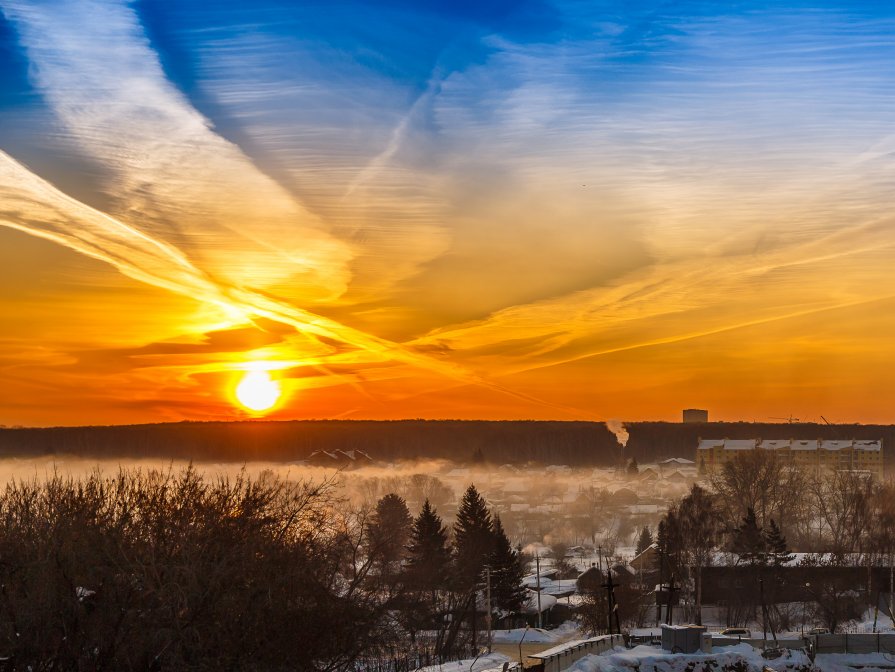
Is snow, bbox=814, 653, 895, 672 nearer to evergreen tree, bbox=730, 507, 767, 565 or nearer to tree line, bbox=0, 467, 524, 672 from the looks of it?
tree line, bbox=0, 467, 524, 672

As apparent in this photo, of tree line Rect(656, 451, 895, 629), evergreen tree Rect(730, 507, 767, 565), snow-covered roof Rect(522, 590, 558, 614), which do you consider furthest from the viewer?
snow-covered roof Rect(522, 590, 558, 614)

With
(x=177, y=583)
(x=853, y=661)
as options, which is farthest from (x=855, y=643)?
(x=177, y=583)

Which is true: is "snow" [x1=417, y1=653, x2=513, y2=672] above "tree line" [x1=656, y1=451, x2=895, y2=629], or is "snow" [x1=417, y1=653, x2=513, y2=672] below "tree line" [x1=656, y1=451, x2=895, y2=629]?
below

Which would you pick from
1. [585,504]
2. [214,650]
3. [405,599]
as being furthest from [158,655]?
[585,504]

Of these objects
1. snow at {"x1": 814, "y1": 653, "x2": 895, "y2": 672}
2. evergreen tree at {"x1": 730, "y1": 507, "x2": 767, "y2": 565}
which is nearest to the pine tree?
evergreen tree at {"x1": 730, "y1": 507, "x2": 767, "y2": 565}

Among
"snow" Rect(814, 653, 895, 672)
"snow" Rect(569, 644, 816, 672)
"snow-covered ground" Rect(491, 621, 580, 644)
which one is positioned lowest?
"snow-covered ground" Rect(491, 621, 580, 644)

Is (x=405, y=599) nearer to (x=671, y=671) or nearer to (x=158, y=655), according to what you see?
(x=671, y=671)
